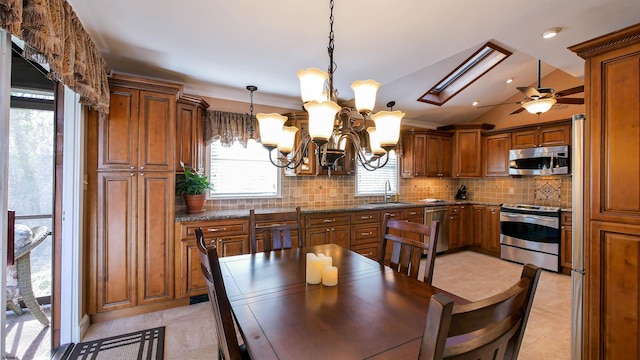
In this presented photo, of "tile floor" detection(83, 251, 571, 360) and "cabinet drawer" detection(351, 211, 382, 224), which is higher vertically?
"cabinet drawer" detection(351, 211, 382, 224)

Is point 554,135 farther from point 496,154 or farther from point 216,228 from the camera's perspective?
point 216,228

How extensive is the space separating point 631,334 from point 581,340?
0.96 ft

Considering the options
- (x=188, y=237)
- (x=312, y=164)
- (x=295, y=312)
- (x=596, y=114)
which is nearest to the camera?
(x=295, y=312)

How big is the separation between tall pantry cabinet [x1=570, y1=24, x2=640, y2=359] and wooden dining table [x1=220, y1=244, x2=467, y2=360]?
1248 mm

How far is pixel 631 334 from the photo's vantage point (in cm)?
166

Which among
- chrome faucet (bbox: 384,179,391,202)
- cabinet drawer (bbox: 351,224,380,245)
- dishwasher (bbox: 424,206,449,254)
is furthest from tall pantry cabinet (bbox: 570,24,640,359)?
chrome faucet (bbox: 384,179,391,202)

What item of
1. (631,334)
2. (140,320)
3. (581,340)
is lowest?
(140,320)

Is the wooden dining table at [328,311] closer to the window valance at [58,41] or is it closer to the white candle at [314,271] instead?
the white candle at [314,271]

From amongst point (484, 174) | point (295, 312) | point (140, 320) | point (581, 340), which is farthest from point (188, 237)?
point (484, 174)

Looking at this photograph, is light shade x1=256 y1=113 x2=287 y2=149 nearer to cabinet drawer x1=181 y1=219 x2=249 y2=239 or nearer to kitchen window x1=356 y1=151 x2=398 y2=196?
cabinet drawer x1=181 y1=219 x2=249 y2=239

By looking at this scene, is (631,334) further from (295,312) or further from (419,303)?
(295,312)

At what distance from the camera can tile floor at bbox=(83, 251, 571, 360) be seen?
2234 millimetres

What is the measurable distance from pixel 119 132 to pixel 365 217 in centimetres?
319

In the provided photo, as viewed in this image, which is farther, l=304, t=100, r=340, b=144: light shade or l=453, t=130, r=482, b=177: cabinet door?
l=453, t=130, r=482, b=177: cabinet door
